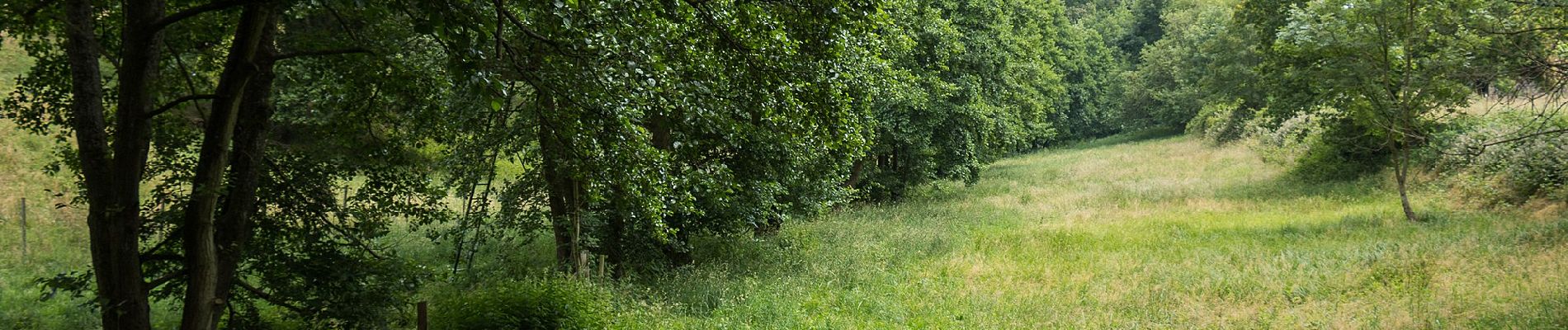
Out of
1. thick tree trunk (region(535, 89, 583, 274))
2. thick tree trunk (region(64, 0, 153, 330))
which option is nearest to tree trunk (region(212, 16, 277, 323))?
thick tree trunk (region(64, 0, 153, 330))

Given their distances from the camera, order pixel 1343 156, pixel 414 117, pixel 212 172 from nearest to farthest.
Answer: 1. pixel 212 172
2. pixel 414 117
3. pixel 1343 156

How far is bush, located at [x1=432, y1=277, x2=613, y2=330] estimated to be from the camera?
8.80 meters

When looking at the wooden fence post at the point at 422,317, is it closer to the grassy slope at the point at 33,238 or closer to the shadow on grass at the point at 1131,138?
the grassy slope at the point at 33,238

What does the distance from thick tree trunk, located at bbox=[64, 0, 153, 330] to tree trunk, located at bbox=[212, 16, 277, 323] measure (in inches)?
39.4

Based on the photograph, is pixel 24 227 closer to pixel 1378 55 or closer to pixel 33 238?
pixel 33 238

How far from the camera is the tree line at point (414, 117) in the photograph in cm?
630

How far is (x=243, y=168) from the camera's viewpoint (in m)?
7.52

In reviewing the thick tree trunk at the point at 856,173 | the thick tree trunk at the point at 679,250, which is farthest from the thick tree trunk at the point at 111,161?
the thick tree trunk at the point at 856,173

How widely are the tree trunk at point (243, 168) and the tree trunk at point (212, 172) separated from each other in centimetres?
42

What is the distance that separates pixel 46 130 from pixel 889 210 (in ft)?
60.6

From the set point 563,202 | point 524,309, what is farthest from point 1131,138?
point 524,309

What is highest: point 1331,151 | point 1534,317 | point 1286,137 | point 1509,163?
point 1286,137

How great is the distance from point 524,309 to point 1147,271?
8.88m

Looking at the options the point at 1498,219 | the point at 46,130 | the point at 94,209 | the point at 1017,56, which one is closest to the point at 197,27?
the point at 46,130
